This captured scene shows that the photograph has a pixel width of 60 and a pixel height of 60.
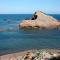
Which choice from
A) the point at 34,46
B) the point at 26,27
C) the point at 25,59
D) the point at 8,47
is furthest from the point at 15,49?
the point at 26,27

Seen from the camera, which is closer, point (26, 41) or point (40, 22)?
point (26, 41)

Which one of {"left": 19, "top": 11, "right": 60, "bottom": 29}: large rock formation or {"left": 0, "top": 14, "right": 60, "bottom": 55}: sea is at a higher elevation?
{"left": 19, "top": 11, "right": 60, "bottom": 29}: large rock formation

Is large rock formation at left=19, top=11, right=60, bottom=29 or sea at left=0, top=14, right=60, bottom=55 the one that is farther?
large rock formation at left=19, top=11, right=60, bottom=29

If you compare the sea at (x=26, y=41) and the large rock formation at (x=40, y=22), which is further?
the large rock formation at (x=40, y=22)

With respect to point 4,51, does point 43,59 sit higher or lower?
higher

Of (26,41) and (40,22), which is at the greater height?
(40,22)

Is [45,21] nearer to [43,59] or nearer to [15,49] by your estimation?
[15,49]

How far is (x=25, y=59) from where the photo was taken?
16.5m

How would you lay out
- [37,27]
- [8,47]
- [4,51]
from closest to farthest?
1. [4,51]
2. [8,47]
3. [37,27]

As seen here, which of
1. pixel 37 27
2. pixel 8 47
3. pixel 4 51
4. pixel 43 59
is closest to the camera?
pixel 43 59

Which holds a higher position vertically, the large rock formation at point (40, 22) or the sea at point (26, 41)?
the large rock formation at point (40, 22)

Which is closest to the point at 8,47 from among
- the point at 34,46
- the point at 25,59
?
the point at 34,46

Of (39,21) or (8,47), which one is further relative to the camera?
(39,21)

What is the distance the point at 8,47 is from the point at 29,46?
3.45 metres
